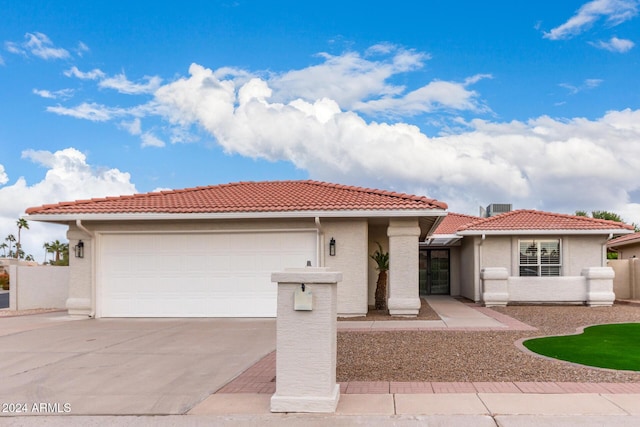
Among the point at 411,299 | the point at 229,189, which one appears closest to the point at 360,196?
the point at 411,299

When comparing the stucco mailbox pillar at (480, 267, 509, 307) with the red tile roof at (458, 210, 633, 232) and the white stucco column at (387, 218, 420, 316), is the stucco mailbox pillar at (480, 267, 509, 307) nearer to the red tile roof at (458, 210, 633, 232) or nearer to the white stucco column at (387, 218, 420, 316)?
the red tile roof at (458, 210, 633, 232)

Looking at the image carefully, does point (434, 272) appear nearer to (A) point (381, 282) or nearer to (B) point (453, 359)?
(A) point (381, 282)

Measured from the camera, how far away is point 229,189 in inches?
757

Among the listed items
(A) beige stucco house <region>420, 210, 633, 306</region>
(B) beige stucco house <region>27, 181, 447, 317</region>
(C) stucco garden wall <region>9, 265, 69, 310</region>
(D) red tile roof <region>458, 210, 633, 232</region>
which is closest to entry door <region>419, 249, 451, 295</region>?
(A) beige stucco house <region>420, 210, 633, 306</region>

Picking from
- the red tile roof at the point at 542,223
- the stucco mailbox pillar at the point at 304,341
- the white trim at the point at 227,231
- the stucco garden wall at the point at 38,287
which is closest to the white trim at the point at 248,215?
the white trim at the point at 227,231

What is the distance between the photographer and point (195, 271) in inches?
628

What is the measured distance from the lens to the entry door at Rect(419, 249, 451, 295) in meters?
28.0

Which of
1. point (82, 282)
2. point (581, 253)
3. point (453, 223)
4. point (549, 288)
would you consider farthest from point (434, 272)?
point (82, 282)

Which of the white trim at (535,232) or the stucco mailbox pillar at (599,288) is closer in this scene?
the stucco mailbox pillar at (599,288)

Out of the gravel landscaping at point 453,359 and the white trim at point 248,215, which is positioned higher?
the white trim at point 248,215

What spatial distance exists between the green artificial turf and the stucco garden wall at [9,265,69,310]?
17195mm

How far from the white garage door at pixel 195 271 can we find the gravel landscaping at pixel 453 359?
12.7ft

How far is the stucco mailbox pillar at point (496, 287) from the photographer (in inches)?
781

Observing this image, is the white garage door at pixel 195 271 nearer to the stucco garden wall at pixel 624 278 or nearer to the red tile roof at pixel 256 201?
the red tile roof at pixel 256 201
